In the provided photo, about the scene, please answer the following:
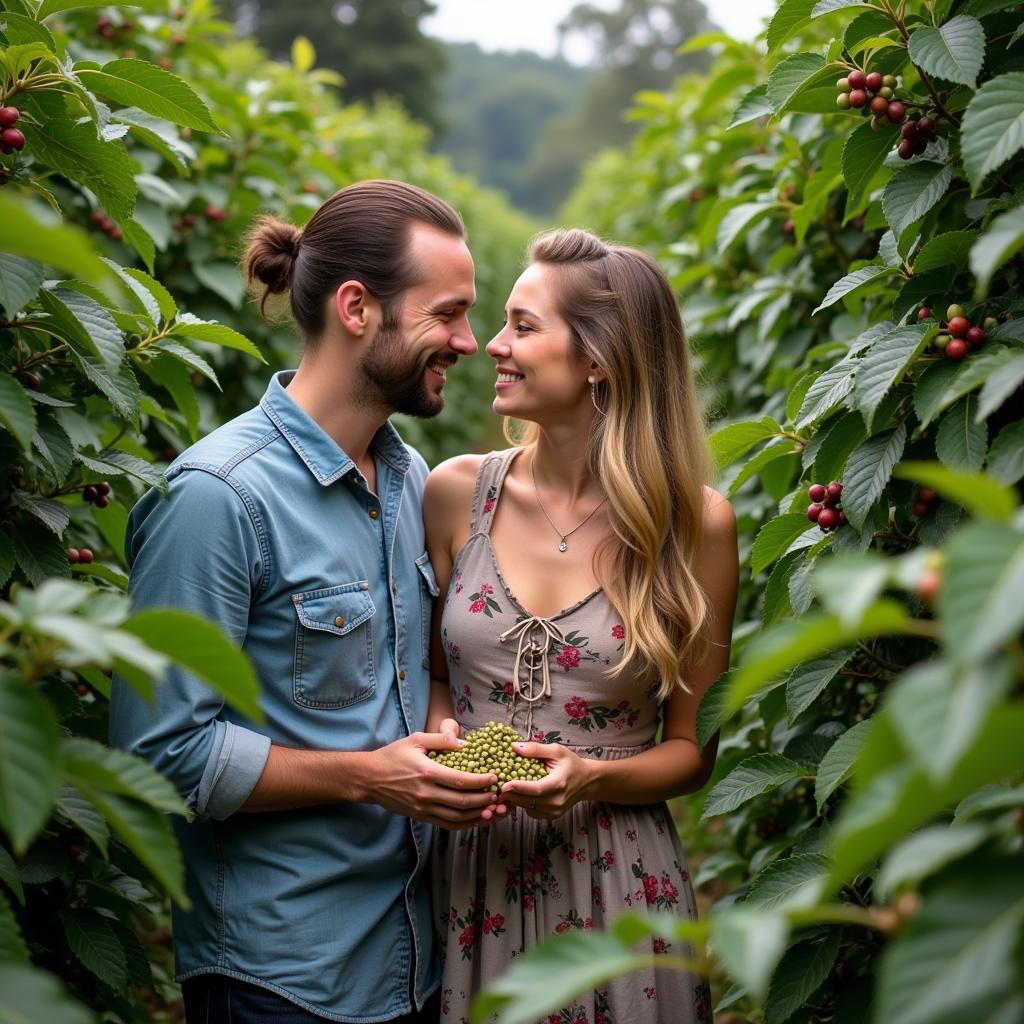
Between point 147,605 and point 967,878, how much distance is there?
59.9 inches

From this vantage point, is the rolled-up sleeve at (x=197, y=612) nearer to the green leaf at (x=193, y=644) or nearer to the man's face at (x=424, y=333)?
the man's face at (x=424, y=333)

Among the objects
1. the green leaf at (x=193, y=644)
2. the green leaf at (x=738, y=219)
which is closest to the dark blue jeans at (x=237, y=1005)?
the green leaf at (x=193, y=644)

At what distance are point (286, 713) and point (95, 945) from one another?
1.65 feet

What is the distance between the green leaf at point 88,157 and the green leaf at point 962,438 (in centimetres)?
133

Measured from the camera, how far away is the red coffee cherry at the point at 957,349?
1.72 meters

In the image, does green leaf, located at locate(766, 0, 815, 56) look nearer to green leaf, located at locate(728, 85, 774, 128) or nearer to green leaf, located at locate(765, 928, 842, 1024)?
green leaf, located at locate(728, 85, 774, 128)

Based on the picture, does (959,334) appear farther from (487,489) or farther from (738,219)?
(738,219)

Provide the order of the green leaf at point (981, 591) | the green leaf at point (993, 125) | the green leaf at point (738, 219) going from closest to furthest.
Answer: the green leaf at point (981, 591) → the green leaf at point (993, 125) → the green leaf at point (738, 219)

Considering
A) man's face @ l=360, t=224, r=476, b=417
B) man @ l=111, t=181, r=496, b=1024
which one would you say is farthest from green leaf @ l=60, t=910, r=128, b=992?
man's face @ l=360, t=224, r=476, b=417

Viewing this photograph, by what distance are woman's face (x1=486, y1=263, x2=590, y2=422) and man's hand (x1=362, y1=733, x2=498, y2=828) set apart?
2.52ft

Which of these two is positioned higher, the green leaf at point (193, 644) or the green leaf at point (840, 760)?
the green leaf at point (193, 644)

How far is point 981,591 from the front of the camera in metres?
0.86

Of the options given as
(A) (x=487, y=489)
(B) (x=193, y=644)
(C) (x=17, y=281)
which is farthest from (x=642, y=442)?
(B) (x=193, y=644)

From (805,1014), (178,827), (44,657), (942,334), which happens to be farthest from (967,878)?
(178,827)
